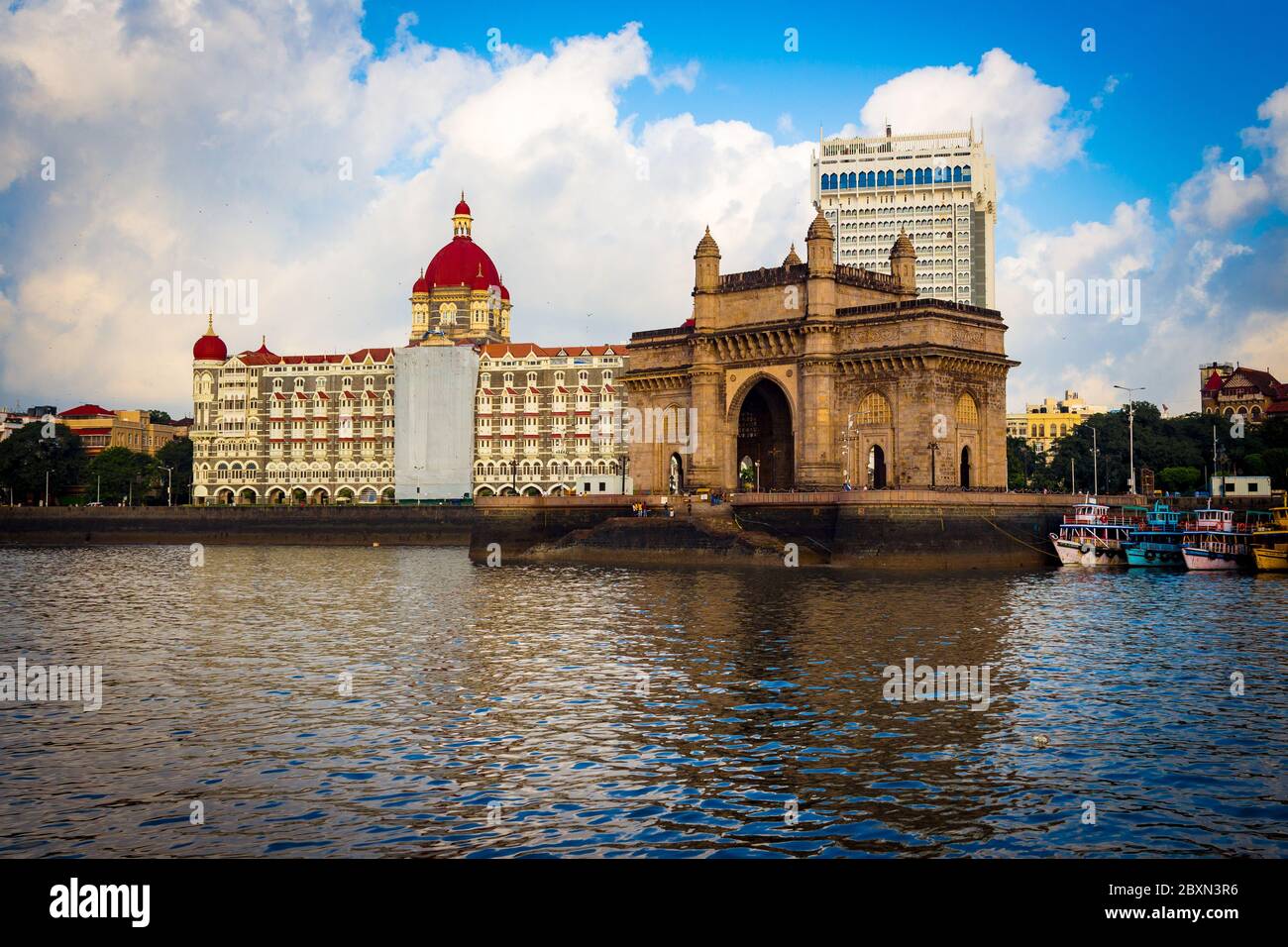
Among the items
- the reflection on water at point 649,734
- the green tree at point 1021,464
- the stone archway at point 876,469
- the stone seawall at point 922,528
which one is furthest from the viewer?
the green tree at point 1021,464

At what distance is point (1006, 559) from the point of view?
2557 inches

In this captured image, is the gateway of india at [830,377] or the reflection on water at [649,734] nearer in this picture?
the reflection on water at [649,734]

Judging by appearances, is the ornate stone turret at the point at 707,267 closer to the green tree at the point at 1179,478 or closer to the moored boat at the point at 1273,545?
the moored boat at the point at 1273,545

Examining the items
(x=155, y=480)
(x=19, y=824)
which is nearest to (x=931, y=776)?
(x=19, y=824)

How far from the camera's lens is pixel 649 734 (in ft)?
69.7

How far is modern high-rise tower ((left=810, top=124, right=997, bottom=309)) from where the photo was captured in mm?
181000

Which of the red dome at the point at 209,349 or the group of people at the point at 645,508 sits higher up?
the red dome at the point at 209,349

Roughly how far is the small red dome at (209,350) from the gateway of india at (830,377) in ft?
264

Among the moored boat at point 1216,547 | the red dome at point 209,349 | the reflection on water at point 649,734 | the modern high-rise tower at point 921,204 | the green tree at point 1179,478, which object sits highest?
the modern high-rise tower at point 921,204

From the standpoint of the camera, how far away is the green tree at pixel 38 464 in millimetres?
150125

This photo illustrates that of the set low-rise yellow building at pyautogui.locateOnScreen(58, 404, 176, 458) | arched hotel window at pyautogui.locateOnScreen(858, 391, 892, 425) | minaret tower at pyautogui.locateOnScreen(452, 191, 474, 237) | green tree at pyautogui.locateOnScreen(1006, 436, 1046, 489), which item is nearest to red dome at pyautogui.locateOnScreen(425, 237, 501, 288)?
minaret tower at pyautogui.locateOnScreen(452, 191, 474, 237)

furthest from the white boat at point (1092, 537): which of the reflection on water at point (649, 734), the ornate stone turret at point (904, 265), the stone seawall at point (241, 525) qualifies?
the stone seawall at point (241, 525)

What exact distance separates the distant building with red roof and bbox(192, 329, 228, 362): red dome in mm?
114942
